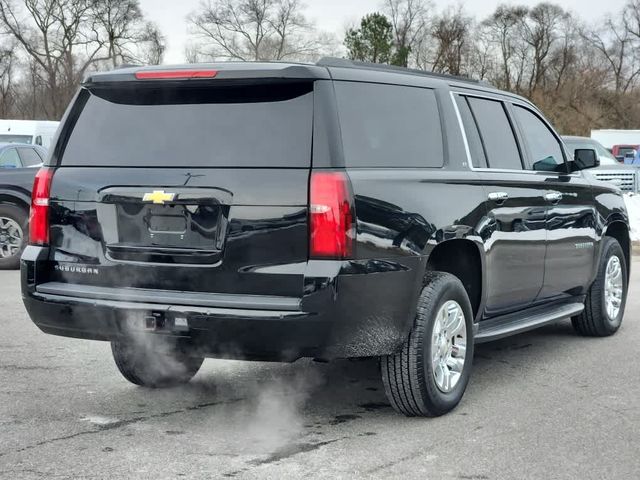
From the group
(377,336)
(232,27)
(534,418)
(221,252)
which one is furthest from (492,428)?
(232,27)

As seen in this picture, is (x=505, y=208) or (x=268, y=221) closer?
(x=268, y=221)

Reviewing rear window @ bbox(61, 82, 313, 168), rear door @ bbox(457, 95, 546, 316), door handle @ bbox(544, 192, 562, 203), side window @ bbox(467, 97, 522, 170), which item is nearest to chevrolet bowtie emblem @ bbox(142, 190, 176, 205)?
rear window @ bbox(61, 82, 313, 168)

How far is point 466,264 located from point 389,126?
3.47ft

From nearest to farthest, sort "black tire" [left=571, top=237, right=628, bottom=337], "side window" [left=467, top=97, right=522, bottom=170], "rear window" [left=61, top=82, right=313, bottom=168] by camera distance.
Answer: "rear window" [left=61, top=82, right=313, bottom=168] → "side window" [left=467, top=97, right=522, bottom=170] → "black tire" [left=571, top=237, right=628, bottom=337]

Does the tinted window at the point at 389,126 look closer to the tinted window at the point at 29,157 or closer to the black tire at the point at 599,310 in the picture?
the black tire at the point at 599,310

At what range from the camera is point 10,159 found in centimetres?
1342

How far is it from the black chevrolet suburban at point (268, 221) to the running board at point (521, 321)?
203 mm

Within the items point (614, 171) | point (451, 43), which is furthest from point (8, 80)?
point (614, 171)

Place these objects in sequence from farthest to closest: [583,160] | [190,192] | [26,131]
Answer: [26,131]
[583,160]
[190,192]

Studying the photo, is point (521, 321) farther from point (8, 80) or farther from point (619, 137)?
point (8, 80)

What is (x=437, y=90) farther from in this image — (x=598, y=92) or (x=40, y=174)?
(x=598, y=92)

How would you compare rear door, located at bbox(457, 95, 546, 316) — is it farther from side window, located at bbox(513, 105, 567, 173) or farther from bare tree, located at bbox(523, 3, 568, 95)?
bare tree, located at bbox(523, 3, 568, 95)

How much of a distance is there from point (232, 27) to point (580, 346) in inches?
2038

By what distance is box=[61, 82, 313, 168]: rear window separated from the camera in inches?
182
